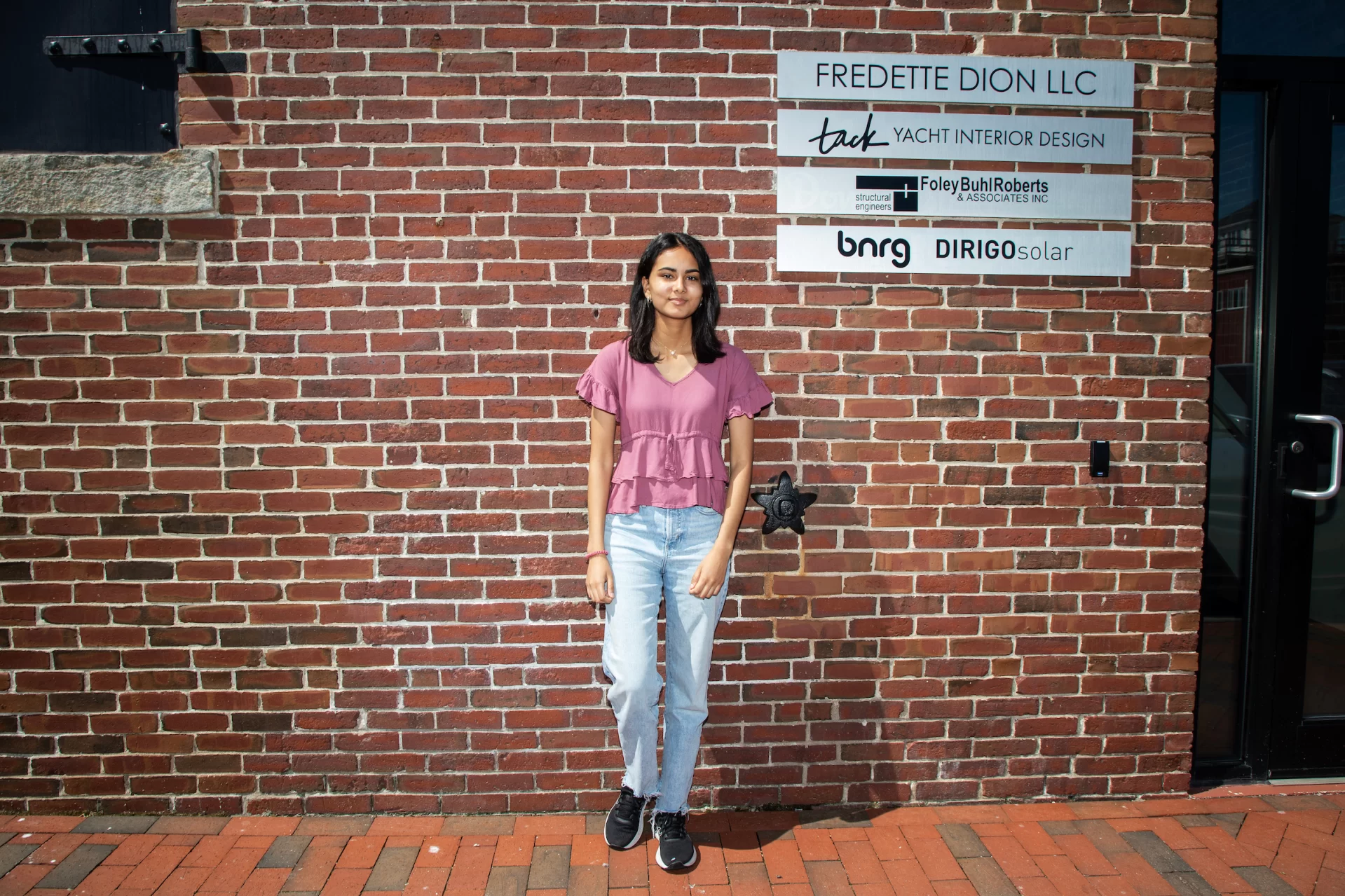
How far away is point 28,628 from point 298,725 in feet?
3.49

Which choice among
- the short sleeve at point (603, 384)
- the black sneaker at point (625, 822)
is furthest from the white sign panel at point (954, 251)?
the black sneaker at point (625, 822)

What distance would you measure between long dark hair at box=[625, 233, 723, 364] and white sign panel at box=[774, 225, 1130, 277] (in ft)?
1.33

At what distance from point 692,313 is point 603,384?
38 centimetres

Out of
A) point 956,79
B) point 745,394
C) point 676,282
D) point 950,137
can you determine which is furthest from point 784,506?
point 956,79

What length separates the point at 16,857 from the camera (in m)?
2.69

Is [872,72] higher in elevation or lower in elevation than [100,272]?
higher

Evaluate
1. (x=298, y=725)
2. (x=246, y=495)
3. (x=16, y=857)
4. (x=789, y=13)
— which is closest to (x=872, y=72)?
(x=789, y=13)

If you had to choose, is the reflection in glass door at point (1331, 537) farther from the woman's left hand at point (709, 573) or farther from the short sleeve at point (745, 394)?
the woman's left hand at point (709, 573)

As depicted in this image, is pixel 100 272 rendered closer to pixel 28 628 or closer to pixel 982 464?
pixel 28 628

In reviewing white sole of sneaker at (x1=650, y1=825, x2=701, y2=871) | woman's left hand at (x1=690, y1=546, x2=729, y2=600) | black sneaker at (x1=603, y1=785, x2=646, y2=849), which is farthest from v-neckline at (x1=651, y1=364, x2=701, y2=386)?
white sole of sneaker at (x1=650, y1=825, x2=701, y2=871)

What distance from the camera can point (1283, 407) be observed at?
3.20 m

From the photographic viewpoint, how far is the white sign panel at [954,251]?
2883 millimetres

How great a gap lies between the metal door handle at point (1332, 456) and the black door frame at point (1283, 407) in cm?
5

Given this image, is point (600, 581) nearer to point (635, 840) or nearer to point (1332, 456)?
point (635, 840)
